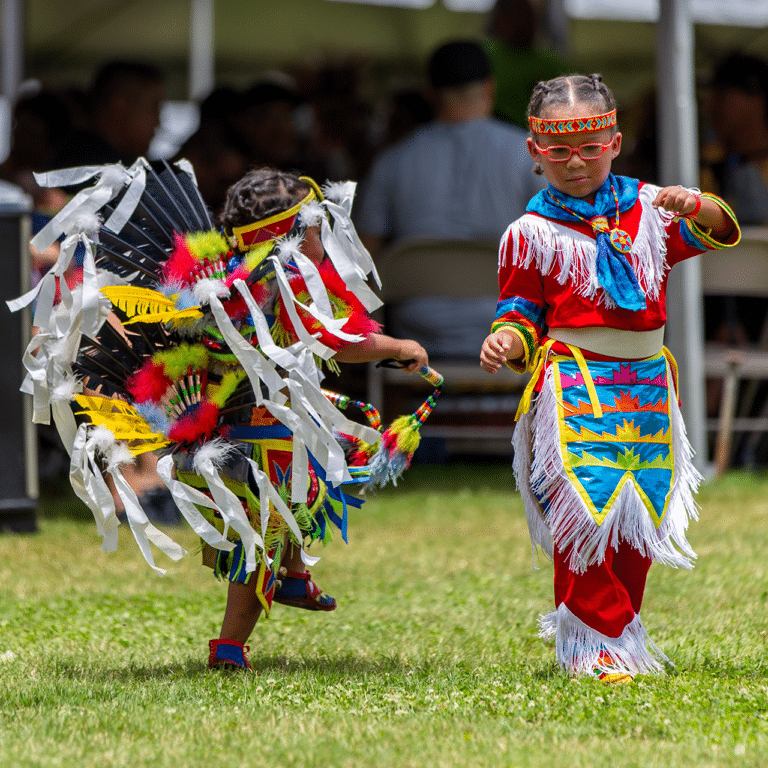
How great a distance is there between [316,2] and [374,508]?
23.5 ft

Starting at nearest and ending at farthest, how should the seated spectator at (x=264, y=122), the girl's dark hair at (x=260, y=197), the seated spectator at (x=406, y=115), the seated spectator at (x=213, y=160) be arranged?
the girl's dark hair at (x=260, y=197) < the seated spectator at (x=213, y=160) < the seated spectator at (x=264, y=122) < the seated spectator at (x=406, y=115)

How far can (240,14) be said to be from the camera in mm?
12367

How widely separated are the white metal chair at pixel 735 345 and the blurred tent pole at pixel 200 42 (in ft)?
23.1

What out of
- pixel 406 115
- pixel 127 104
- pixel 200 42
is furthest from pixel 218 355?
pixel 200 42

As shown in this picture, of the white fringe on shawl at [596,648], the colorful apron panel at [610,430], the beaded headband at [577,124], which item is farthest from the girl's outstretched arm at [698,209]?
the white fringe on shawl at [596,648]

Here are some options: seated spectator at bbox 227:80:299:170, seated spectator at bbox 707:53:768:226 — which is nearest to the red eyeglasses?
seated spectator at bbox 707:53:768:226

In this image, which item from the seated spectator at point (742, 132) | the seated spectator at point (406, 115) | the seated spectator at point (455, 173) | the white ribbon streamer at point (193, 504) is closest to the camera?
the white ribbon streamer at point (193, 504)

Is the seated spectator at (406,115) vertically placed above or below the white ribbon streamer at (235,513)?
above

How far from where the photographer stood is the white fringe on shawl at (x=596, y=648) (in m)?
2.95

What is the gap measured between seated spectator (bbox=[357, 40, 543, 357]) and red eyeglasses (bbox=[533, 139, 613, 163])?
3.64m

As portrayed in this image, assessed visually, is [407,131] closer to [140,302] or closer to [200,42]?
[200,42]

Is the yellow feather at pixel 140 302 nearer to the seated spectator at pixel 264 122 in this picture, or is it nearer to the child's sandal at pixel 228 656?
the child's sandal at pixel 228 656

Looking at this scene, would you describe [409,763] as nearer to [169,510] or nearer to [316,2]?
[169,510]

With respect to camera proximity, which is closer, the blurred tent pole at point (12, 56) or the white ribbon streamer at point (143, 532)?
the white ribbon streamer at point (143, 532)
